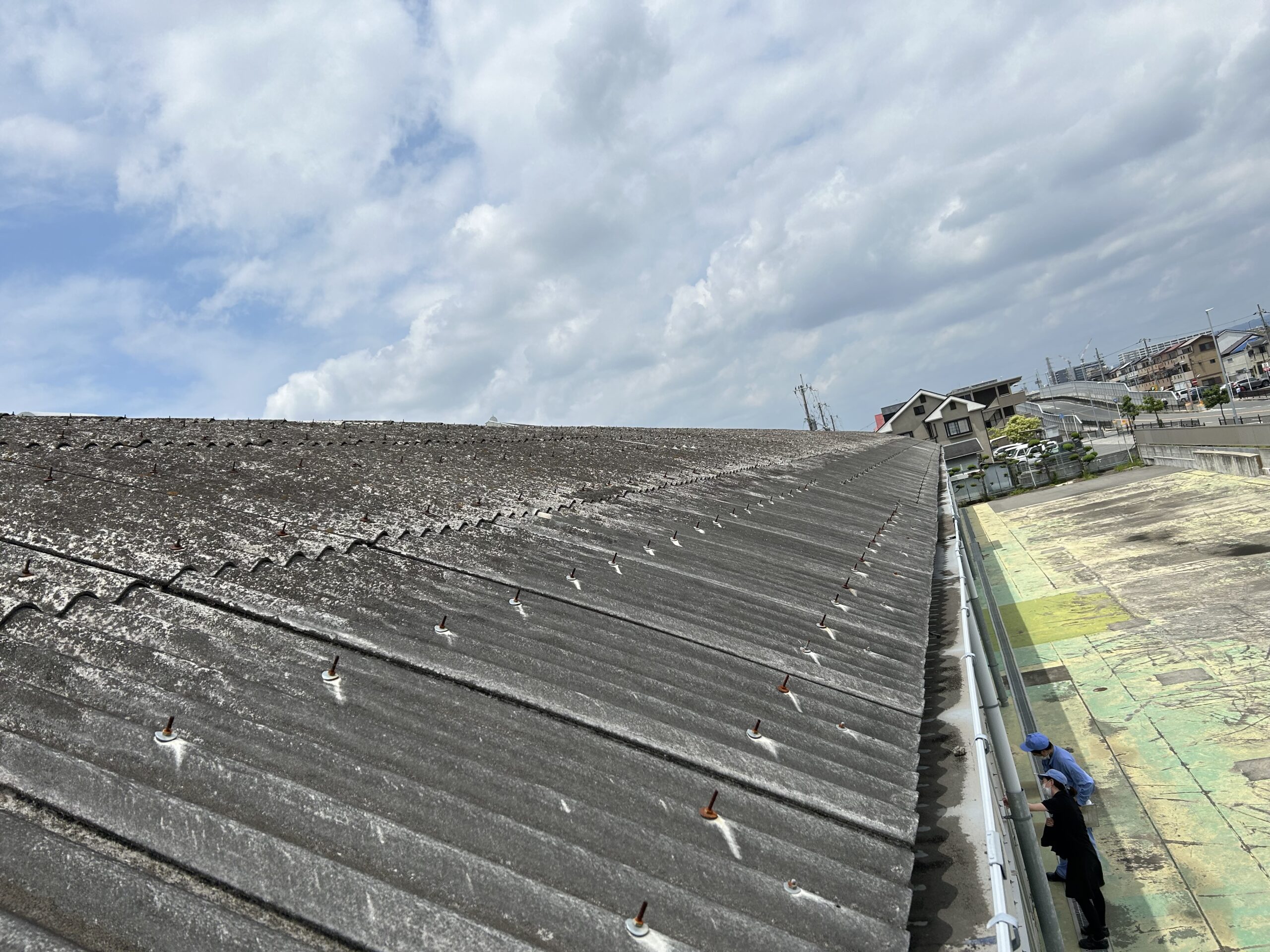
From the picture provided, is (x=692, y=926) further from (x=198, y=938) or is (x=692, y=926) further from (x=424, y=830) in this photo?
(x=198, y=938)

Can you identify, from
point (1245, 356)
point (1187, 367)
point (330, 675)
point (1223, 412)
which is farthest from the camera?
point (1187, 367)

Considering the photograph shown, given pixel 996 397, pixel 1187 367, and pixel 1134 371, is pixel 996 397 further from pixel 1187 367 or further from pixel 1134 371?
pixel 1134 371

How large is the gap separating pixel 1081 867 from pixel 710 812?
16.1 feet

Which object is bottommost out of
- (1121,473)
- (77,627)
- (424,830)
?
(1121,473)

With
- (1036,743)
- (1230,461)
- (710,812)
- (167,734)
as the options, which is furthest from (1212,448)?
(167,734)

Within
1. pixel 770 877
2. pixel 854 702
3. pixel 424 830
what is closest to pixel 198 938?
pixel 424 830

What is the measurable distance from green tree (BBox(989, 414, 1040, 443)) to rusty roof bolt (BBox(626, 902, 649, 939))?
70.6m

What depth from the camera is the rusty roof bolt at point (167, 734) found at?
2604 millimetres

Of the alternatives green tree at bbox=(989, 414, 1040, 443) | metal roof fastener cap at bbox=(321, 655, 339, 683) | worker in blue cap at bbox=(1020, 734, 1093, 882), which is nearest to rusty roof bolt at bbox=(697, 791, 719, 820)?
metal roof fastener cap at bbox=(321, 655, 339, 683)

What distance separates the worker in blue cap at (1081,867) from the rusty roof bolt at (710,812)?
477 cm

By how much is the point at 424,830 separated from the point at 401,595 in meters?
1.77

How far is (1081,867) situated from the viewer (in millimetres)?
6445

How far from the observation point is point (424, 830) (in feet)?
8.31

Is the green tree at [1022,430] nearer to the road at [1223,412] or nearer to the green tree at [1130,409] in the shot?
the green tree at [1130,409]
